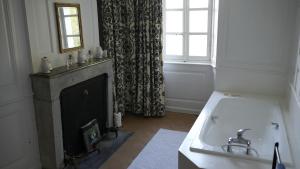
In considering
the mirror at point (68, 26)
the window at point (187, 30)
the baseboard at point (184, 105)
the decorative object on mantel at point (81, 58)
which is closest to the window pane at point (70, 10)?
the mirror at point (68, 26)

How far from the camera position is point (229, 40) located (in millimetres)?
3127

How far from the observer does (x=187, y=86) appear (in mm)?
3996

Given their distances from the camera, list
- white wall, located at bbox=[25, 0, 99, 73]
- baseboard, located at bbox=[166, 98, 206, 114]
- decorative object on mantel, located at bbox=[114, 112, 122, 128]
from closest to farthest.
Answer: white wall, located at bbox=[25, 0, 99, 73] → decorative object on mantel, located at bbox=[114, 112, 122, 128] → baseboard, located at bbox=[166, 98, 206, 114]

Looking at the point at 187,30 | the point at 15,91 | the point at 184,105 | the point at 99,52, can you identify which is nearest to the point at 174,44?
the point at 187,30

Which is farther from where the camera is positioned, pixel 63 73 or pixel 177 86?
pixel 177 86

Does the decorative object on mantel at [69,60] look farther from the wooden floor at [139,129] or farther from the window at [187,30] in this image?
the window at [187,30]

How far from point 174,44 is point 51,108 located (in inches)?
86.9

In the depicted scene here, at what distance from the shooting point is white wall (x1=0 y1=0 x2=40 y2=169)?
2236mm

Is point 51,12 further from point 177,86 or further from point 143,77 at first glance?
point 177,86

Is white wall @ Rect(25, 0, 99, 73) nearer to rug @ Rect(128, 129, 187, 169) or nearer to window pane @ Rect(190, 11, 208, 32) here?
rug @ Rect(128, 129, 187, 169)

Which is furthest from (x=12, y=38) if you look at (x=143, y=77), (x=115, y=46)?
(x=143, y=77)

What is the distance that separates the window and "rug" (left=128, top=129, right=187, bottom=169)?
48.7 inches

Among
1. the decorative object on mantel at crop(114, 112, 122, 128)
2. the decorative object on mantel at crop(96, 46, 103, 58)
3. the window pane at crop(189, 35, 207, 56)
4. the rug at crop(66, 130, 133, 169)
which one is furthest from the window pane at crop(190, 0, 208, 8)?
the rug at crop(66, 130, 133, 169)

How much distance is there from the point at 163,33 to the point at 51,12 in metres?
1.81
